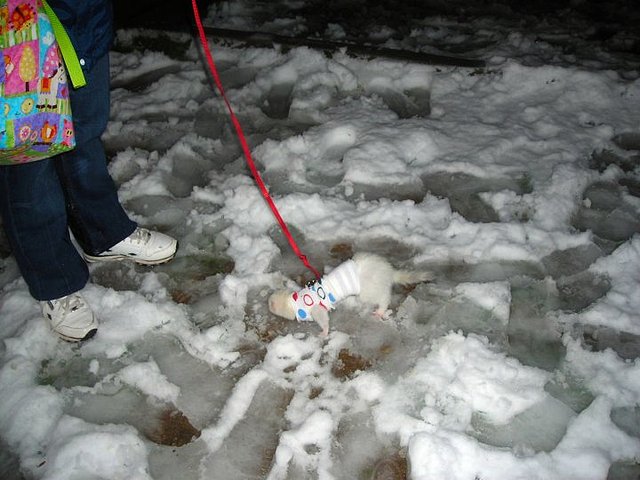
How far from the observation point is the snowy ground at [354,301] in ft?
6.06

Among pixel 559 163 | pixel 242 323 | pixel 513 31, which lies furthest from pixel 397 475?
pixel 513 31

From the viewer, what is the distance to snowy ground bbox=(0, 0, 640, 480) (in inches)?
72.7

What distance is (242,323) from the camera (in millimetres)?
2287

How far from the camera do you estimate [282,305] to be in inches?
87.8

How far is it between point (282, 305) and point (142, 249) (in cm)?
80

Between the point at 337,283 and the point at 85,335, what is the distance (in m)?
1.11

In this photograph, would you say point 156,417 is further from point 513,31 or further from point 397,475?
point 513,31

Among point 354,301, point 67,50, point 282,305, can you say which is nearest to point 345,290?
point 354,301

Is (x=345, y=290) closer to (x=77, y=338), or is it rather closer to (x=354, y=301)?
(x=354, y=301)

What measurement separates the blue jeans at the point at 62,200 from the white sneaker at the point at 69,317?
0.19ft

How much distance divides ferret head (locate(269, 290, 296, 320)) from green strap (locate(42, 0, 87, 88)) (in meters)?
1.13

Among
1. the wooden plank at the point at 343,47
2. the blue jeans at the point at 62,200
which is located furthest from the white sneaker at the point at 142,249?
the wooden plank at the point at 343,47

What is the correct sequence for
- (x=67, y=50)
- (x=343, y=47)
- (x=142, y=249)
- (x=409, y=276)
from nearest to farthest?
1. (x=67, y=50)
2. (x=409, y=276)
3. (x=142, y=249)
4. (x=343, y=47)

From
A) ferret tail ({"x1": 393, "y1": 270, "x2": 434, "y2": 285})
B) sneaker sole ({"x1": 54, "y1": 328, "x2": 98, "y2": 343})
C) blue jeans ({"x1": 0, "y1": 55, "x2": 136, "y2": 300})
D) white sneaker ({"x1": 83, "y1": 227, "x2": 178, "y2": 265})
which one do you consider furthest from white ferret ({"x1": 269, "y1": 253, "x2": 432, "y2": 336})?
blue jeans ({"x1": 0, "y1": 55, "x2": 136, "y2": 300})
